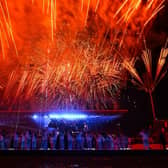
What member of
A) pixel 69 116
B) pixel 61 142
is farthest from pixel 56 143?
pixel 69 116

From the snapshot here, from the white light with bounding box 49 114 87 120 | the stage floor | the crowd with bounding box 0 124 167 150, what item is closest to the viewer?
the stage floor

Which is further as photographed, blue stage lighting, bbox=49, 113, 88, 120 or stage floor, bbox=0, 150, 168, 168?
blue stage lighting, bbox=49, 113, 88, 120

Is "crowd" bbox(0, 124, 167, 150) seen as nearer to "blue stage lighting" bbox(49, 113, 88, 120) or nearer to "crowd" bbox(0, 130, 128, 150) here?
"crowd" bbox(0, 130, 128, 150)

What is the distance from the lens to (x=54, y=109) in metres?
15.8

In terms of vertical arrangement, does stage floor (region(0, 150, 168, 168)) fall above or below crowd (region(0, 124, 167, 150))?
below

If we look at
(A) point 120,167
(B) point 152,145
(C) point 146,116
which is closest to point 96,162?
(A) point 120,167

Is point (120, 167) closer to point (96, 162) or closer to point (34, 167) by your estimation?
point (96, 162)

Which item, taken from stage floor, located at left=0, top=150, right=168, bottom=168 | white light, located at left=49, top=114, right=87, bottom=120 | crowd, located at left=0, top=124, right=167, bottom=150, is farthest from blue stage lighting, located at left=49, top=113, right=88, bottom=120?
stage floor, located at left=0, top=150, right=168, bottom=168

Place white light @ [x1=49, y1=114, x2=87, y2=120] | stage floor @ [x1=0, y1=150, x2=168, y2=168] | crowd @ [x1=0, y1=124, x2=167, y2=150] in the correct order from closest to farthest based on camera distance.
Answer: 1. stage floor @ [x1=0, y1=150, x2=168, y2=168]
2. crowd @ [x1=0, y1=124, x2=167, y2=150]
3. white light @ [x1=49, y1=114, x2=87, y2=120]

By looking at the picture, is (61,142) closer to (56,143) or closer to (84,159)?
(56,143)

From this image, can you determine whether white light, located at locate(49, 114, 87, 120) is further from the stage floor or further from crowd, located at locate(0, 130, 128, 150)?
the stage floor

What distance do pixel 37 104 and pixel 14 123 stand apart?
2090mm

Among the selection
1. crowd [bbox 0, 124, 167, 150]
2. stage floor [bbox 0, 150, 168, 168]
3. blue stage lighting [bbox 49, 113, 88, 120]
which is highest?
blue stage lighting [bbox 49, 113, 88, 120]

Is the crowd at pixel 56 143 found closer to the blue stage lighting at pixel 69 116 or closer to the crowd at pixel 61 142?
the crowd at pixel 61 142
